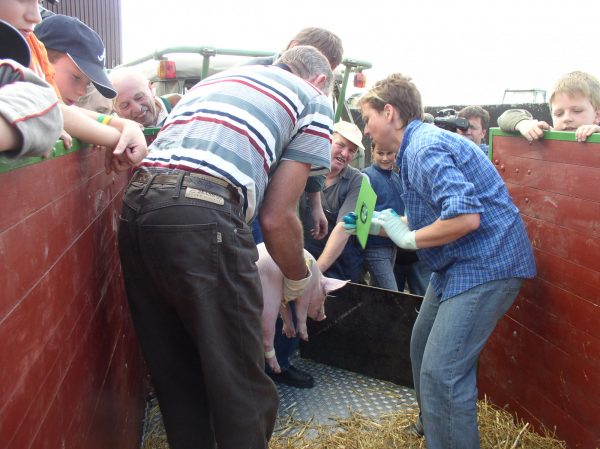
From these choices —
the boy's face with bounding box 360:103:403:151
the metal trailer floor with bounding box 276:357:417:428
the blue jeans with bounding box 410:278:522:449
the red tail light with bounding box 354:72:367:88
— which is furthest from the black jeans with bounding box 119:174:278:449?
the red tail light with bounding box 354:72:367:88

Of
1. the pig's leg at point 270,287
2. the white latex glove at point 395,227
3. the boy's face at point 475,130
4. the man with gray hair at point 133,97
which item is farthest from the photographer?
the boy's face at point 475,130

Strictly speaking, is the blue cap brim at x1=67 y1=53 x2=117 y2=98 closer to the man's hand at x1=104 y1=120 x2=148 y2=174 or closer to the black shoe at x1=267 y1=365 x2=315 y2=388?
the man's hand at x1=104 y1=120 x2=148 y2=174

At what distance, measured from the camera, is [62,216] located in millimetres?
1492

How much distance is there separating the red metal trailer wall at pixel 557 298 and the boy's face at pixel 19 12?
2072mm

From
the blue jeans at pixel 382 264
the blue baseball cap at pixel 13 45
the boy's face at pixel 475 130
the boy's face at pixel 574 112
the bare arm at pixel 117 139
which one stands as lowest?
the blue jeans at pixel 382 264

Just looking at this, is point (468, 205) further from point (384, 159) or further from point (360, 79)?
point (360, 79)

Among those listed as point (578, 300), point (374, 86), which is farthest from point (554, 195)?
point (374, 86)

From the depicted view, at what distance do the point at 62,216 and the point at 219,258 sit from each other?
475mm

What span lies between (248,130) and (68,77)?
3.10 ft

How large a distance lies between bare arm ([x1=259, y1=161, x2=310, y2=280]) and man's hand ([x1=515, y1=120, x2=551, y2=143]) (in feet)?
3.89

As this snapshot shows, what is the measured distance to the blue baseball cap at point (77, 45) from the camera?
→ 7.48 ft

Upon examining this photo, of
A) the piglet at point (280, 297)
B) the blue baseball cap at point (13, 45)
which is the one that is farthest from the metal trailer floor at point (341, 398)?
the blue baseball cap at point (13, 45)

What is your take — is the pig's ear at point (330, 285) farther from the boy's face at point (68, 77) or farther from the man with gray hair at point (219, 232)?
the boy's face at point (68, 77)

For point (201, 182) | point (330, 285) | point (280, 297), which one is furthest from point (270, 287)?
point (201, 182)
